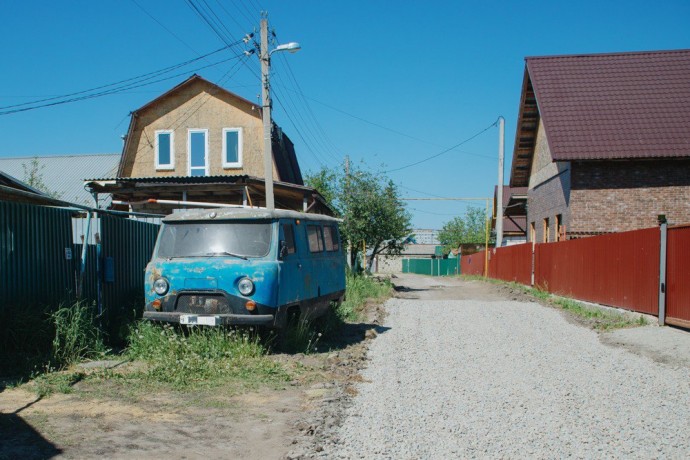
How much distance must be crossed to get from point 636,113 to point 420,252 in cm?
7167

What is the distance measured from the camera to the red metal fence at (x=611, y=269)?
12820 mm

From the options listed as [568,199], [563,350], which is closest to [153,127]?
[568,199]

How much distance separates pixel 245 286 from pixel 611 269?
9761mm

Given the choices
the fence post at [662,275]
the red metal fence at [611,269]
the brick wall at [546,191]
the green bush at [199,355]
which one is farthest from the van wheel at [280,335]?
the brick wall at [546,191]

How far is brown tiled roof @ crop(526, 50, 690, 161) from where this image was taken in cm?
2012

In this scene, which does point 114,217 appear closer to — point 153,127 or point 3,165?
point 153,127

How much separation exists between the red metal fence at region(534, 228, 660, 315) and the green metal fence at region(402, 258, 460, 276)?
122ft

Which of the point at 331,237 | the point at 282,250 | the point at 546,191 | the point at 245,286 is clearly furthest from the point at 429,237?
the point at 245,286

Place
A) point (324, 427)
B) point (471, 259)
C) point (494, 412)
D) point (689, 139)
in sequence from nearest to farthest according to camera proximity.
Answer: point (324, 427)
point (494, 412)
point (689, 139)
point (471, 259)

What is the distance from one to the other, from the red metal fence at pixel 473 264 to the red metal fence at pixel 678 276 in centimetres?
2782

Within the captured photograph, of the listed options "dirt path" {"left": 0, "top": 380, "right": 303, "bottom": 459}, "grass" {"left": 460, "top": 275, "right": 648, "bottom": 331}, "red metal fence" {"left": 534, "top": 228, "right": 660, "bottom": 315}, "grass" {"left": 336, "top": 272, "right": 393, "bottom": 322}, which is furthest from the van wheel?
"red metal fence" {"left": 534, "top": 228, "right": 660, "bottom": 315}

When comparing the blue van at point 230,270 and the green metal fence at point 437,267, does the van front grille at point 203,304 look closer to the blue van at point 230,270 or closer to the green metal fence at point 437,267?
the blue van at point 230,270

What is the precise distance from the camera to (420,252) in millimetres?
92438

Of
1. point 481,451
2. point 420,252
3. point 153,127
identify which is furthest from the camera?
point 420,252
